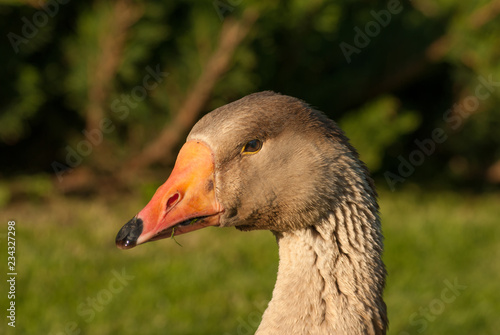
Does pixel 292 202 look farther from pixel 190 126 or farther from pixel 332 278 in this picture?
pixel 190 126

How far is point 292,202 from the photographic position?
2525mm

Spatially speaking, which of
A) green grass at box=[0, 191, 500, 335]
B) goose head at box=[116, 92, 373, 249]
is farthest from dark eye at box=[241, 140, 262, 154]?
green grass at box=[0, 191, 500, 335]

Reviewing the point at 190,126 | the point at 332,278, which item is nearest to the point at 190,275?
the point at 190,126

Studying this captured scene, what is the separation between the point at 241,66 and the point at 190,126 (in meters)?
0.87

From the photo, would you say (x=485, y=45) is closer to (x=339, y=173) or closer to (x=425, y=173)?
(x=425, y=173)

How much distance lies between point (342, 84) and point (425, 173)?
1.98 m

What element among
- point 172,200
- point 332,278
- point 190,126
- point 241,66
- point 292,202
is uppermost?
point 172,200

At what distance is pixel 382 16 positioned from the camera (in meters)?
7.17

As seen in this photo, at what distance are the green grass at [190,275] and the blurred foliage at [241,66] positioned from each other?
2.87ft

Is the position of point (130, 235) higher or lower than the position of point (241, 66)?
higher

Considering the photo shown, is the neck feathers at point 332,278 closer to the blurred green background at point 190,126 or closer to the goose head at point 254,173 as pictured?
the goose head at point 254,173

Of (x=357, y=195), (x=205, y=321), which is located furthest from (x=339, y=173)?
(x=205, y=321)

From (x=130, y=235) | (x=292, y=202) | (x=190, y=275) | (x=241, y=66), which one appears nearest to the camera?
(x=130, y=235)

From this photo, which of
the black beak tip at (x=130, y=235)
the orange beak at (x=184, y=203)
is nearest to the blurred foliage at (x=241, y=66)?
the orange beak at (x=184, y=203)
